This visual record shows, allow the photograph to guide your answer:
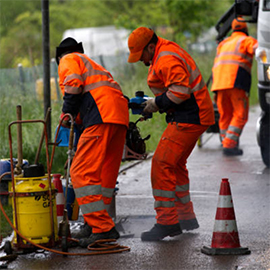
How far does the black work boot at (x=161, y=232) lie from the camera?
6559 mm

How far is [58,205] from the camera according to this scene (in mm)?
6633

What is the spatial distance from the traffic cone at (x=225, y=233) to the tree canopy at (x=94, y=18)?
637cm

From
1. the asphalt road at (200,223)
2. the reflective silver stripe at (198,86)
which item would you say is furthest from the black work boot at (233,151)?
the reflective silver stripe at (198,86)

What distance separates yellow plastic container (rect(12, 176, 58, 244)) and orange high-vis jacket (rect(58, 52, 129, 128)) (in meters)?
0.70

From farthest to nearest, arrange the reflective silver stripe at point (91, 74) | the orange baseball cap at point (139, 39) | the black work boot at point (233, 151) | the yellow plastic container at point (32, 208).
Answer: the black work boot at point (233, 151) → the orange baseball cap at point (139, 39) → the reflective silver stripe at point (91, 74) → the yellow plastic container at point (32, 208)

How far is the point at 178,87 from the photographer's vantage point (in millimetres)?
6379

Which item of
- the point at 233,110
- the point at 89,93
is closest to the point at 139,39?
the point at 89,93

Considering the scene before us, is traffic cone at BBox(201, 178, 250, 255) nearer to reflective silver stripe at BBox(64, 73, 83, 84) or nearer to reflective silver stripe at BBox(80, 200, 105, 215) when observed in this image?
reflective silver stripe at BBox(80, 200, 105, 215)

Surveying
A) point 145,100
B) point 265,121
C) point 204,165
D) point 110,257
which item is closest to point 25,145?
point 204,165

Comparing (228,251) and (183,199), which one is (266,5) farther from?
(228,251)

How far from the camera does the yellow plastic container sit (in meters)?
6.11

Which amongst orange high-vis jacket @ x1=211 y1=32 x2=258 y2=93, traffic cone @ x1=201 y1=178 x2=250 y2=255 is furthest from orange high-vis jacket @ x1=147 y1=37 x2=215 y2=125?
orange high-vis jacket @ x1=211 y1=32 x2=258 y2=93

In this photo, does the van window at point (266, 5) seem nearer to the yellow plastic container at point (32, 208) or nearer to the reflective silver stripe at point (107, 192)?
the reflective silver stripe at point (107, 192)

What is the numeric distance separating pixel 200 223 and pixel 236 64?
4.81 meters
